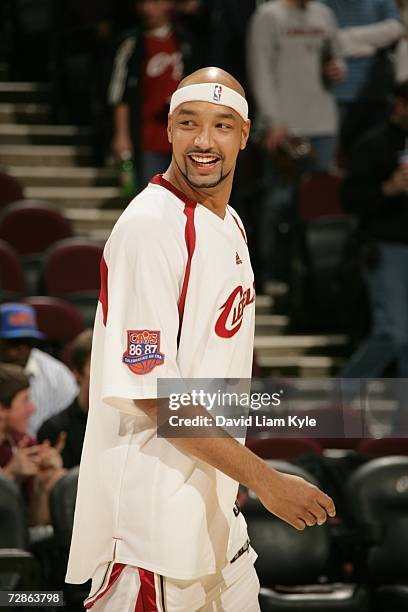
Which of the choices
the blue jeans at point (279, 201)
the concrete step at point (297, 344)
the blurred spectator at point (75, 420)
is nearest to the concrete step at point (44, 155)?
the blue jeans at point (279, 201)

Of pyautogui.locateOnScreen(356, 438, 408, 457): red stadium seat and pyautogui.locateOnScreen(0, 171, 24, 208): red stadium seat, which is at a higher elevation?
pyautogui.locateOnScreen(0, 171, 24, 208): red stadium seat

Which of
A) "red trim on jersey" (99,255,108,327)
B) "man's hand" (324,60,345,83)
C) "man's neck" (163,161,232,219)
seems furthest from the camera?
"man's hand" (324,60,345,83)

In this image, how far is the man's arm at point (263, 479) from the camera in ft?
8.96

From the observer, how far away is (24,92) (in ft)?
33.1

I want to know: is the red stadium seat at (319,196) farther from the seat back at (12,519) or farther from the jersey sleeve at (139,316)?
the jersey sleeve at (139,316)

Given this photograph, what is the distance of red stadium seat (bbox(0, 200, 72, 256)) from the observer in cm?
784

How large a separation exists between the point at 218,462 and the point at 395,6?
6502 mm

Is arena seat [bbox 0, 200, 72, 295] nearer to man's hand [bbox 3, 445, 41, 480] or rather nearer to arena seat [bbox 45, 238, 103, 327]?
arena seat [bbox 45, 238, 103, 327]

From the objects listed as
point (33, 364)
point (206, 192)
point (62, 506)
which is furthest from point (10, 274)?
point (206, 192)

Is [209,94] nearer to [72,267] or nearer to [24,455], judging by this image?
[24,455]

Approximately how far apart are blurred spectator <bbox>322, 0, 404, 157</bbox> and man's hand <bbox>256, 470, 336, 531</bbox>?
6.04m

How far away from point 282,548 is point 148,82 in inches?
124

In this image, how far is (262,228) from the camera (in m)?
8.09

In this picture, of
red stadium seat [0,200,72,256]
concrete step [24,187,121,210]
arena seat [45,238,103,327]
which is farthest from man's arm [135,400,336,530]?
concrete step [24,187,121,210]
